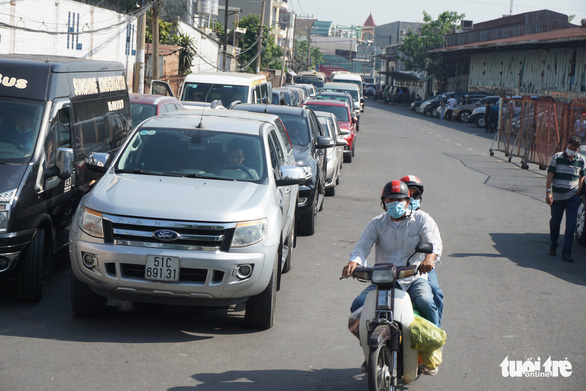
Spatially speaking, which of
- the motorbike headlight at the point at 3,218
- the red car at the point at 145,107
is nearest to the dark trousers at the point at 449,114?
the red car at the point at 145,107

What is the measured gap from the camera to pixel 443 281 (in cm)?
Result: 940

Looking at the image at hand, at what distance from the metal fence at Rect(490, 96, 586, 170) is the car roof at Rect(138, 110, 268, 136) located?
12.8 meters

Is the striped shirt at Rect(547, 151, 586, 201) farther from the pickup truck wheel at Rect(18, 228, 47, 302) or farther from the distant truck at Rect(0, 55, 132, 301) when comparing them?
the pickup truck wheel at Rect(18, 228, 47, 302)

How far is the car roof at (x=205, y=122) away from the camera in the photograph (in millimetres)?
8133

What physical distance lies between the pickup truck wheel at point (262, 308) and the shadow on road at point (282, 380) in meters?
1.00

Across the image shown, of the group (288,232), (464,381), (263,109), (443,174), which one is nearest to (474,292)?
(288,232)

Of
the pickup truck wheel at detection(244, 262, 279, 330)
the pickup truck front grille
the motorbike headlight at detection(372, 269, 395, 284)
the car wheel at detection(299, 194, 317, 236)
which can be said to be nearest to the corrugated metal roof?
the car wheel at detection(299, 194, 317, 236)

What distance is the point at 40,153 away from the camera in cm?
775

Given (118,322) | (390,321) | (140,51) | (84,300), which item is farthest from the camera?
(140,51)

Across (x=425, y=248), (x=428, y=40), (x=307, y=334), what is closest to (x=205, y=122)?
(x=307, y=334)

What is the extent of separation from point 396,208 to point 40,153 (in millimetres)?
3856

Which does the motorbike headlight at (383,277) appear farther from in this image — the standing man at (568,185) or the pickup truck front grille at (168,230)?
the standing man at (568,185)

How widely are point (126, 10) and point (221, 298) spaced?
2750 centimetres

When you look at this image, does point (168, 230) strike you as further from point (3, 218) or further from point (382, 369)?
point (382, 369)
